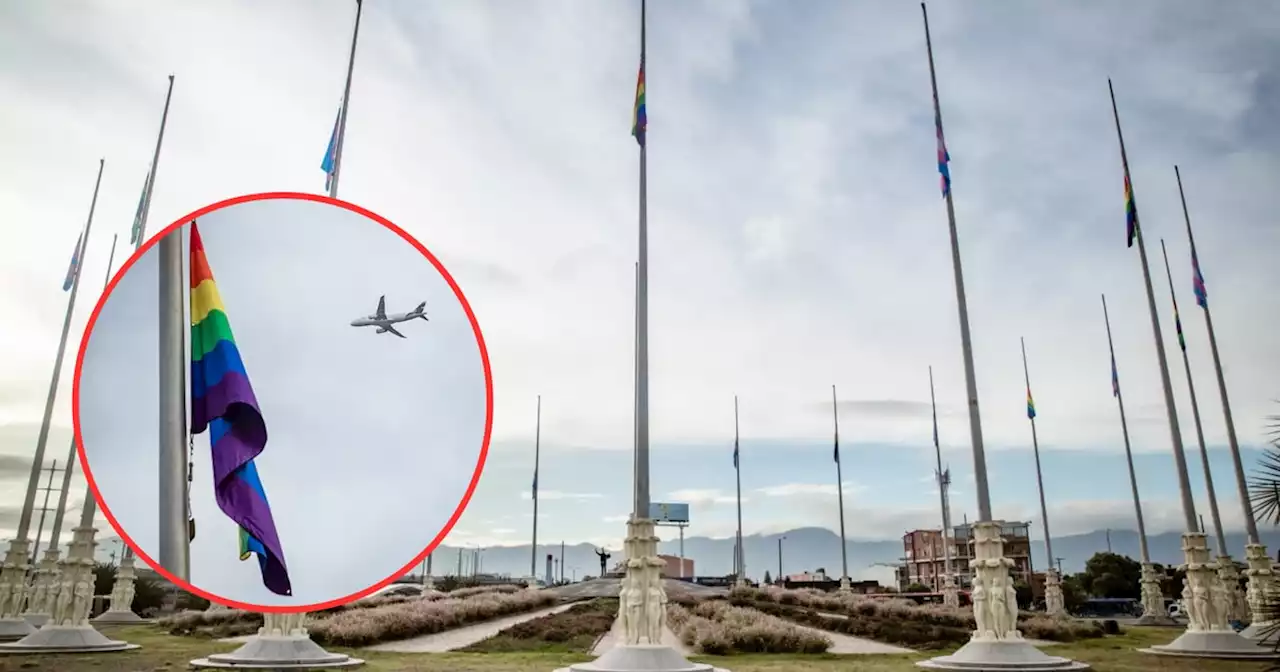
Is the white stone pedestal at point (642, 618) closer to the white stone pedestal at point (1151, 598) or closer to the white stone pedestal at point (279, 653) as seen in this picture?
the white stone pedestal at point (279, 653)

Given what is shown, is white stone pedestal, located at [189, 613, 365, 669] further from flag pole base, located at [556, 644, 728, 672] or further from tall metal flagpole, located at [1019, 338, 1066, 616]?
tall metal flagpole, located at [1019, 338, 1066, 616]

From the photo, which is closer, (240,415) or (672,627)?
(240,415)

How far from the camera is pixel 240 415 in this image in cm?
414

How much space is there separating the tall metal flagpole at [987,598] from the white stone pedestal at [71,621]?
1676cm

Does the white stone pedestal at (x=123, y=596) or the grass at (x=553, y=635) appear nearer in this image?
the grass at (x=553, y=635)

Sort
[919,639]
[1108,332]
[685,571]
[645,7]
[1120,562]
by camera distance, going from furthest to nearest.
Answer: [685,571] < [1120,562] < [1108,332] < [919,639] < [645,7]

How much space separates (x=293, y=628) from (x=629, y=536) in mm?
Answer: 5802

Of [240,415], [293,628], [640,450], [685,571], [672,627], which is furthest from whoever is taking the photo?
[685,571]

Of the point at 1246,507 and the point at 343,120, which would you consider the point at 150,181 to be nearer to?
the point at 343,120

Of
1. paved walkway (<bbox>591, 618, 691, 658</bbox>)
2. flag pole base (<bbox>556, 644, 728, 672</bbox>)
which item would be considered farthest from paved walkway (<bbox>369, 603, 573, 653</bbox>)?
flag pole base (<bbox>556, 644, 728, 672</bbox>)

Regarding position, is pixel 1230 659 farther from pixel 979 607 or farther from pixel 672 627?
pixel 672 627

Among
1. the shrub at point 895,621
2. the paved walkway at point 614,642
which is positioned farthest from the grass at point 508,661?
the shrub at point 895,621

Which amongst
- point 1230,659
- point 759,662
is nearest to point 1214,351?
point 1230,659

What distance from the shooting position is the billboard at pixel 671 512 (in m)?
97.2
